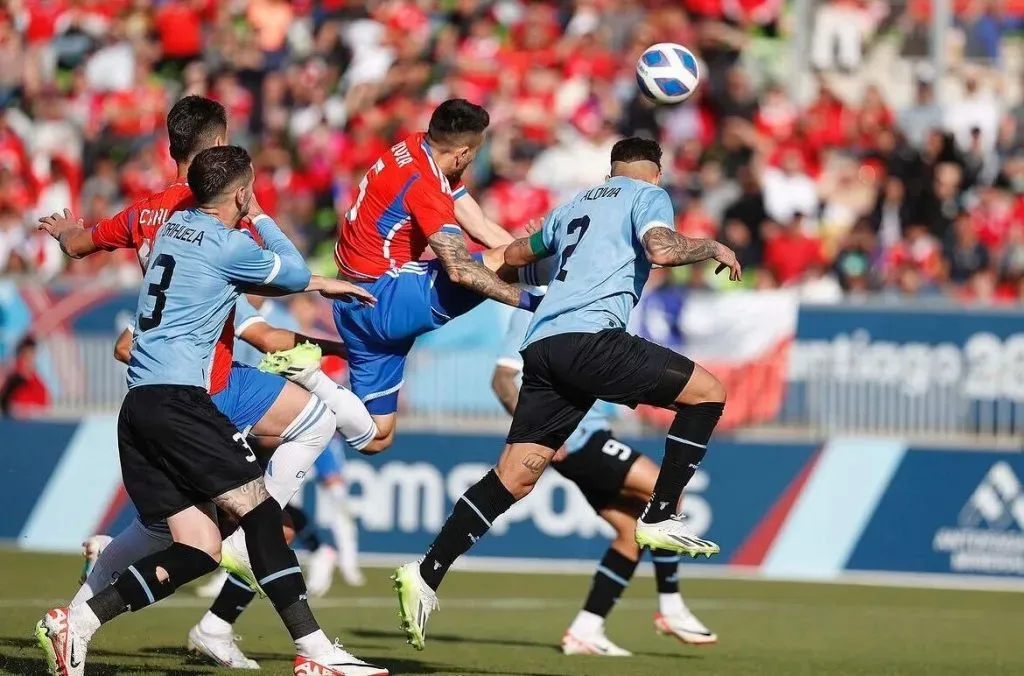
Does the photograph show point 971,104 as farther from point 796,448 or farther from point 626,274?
point 626,274

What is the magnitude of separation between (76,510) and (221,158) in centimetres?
966

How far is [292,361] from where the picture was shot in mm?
9992

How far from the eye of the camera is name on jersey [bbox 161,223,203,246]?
8703 millimetres

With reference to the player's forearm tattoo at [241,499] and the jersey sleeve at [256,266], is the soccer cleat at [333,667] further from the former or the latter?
the jersey sleeve at [256,266]

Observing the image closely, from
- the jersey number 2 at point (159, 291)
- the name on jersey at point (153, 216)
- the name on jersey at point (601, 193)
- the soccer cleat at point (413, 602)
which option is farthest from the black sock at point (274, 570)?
the name on jersey at point (601, 193)

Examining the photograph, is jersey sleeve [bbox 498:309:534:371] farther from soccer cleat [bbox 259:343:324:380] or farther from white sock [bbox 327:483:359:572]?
white sock [bbox 327:483:359:572]

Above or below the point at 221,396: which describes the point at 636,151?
above

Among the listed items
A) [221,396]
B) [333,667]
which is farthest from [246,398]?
[333,667]

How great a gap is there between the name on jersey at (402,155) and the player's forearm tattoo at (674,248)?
1.97 metres

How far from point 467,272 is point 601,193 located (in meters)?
0.92

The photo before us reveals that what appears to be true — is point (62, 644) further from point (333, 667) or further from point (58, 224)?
point (58, 224)

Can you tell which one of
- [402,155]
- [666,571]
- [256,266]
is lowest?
[666,571]

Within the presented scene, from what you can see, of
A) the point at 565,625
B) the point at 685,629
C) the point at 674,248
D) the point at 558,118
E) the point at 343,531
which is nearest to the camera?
the point at 674,248

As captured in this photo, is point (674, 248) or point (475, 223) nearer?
point (674, 248)
